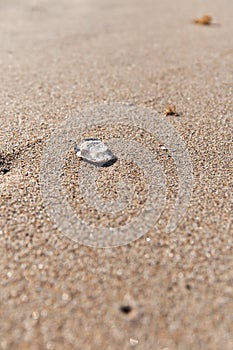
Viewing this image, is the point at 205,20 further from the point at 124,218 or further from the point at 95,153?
the point at 124,218

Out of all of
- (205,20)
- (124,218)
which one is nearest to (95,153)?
(124,218)

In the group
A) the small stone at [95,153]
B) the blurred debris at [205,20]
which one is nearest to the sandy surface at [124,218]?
the small stone at [95,153]

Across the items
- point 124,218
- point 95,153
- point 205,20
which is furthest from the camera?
point 205,20

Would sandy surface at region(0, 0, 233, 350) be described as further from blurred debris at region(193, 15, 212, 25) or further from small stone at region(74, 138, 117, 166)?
blurred debris at region(193, 15, 212, 25)

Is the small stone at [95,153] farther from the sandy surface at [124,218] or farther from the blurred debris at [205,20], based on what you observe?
the blurred debris at [205,20]

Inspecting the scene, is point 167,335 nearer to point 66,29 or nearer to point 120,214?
point 120,214

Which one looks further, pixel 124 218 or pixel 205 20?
pixel 205 20
